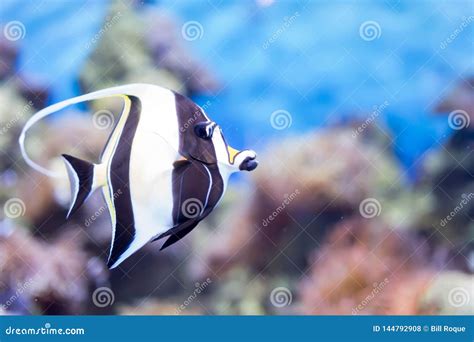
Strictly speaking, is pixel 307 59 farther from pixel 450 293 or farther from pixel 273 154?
pixel 450 293

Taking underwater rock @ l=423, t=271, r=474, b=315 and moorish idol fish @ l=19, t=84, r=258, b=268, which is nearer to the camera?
moorish idol fish @ l=19, t=84, r=258, b=268

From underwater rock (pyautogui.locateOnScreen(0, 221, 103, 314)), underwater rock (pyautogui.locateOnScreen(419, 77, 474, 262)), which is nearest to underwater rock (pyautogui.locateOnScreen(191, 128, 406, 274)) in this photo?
underwater rock (pyautogui.locateOnScreen(419, 77, 474, 262))

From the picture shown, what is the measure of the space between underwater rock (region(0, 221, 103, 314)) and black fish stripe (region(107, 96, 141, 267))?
0.19m

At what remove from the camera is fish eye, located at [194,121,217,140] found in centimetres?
318

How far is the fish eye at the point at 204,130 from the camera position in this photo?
10.4 ft

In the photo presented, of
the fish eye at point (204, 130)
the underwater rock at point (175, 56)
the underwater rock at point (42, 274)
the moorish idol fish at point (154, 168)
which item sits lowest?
the underwater rock at point (42, 274)

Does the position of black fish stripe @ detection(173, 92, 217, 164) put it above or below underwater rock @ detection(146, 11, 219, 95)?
below

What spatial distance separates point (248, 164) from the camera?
10.5ft

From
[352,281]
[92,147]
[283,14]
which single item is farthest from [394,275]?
[92,147]

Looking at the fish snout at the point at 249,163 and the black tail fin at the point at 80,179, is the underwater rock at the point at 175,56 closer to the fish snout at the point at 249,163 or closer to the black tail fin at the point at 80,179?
the fish snout at the point at 249,163

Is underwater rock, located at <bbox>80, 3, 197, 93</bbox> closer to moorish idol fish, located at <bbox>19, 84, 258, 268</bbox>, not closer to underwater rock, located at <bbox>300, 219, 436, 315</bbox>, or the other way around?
moorish idol fish, located at <bbox>19, 84, 258, 268</bbox>

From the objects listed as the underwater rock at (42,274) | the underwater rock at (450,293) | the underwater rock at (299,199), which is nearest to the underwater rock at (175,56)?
the underwater rock at (299,199)

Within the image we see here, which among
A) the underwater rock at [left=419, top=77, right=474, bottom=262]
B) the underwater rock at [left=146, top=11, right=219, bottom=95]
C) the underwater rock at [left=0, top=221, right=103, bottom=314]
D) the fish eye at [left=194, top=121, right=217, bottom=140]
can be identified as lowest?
the underwater rock at [left=0, top=221, right=103, bottom=314]

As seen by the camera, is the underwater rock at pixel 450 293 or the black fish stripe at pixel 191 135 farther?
the underwater rock at pixel 450 293
